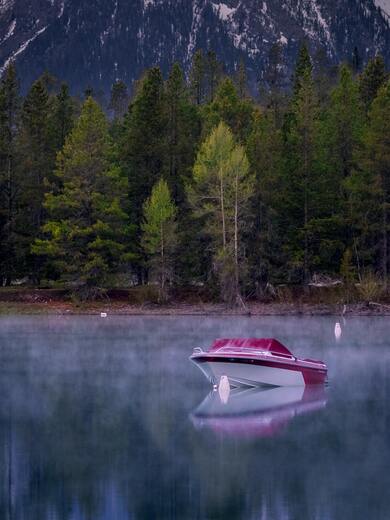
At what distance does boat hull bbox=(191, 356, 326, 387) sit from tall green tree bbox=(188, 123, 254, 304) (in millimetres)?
37055

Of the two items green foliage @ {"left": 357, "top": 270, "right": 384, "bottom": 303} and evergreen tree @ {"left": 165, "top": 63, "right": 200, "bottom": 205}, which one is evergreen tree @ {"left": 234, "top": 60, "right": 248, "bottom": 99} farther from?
green foliage @ {"left": 357, "top": 270, "right": 384, "bottom": 303}

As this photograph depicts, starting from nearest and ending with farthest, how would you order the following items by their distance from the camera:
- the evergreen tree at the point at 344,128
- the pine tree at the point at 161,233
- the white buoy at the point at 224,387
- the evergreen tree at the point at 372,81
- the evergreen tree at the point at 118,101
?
the white buoy at the point at 224,387 → the pine tree at the point at 161,233 → the evergreen tree at the point at 344,128 → the evergreen tree at the point at 372,81 → the evergreen tree at the point at 118,101

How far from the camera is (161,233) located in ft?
248

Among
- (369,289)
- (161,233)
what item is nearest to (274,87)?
(161,233)

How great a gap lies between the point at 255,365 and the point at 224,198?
41.1 m

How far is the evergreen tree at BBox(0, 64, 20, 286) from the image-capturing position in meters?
79.8

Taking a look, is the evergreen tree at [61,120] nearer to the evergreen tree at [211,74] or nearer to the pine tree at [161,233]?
the pine tree at [161,233]

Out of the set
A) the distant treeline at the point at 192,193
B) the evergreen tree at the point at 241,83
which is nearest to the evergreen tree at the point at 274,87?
the evergreen tree at the point at 241,83

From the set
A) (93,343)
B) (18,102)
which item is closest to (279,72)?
(18,102)

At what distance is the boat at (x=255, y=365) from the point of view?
35156mm

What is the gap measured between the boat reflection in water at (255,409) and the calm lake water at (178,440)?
0.06 metres

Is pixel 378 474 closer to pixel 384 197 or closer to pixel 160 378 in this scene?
pixel 160 378

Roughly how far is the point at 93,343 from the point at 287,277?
31328mm

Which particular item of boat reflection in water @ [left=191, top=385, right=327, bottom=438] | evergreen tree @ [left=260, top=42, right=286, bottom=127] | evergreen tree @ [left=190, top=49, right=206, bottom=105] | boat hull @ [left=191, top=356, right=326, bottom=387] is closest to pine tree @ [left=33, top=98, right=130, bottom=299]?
evergreen tree @ [left=260, top=42, right=286, bottom=127]
